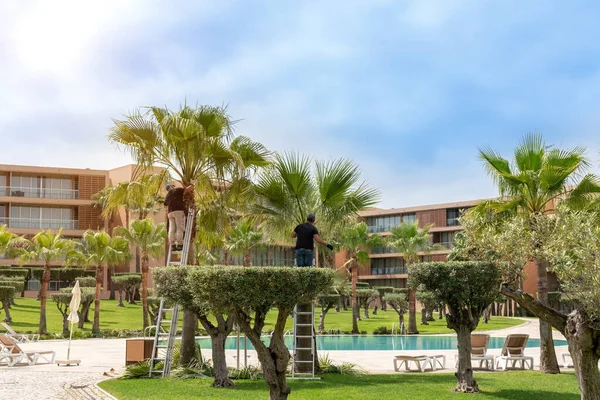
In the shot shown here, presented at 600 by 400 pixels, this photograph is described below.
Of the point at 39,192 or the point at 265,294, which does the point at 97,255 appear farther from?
the point at 265,294

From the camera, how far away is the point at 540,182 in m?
15.7

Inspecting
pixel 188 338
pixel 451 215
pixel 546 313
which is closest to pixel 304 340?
pixel 188 338

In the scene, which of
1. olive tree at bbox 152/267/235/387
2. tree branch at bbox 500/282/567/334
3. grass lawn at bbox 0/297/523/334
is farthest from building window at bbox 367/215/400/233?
tree branch at bbox 500/282/567/334

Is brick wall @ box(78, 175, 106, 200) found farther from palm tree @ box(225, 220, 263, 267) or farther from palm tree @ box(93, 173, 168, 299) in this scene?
palm tree @ box(93, 173, 168, 299)

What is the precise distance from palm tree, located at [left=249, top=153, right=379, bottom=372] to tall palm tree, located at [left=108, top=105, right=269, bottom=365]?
33.0 inches

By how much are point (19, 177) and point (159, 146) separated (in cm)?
4326

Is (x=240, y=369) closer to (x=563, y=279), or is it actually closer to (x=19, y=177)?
(x=563, y=279)

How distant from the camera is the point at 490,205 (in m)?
16.3

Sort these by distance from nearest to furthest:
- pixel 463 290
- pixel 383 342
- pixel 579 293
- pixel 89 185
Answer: pixel 579 293 < pixel 463 290 < pixel 383 342 < pixel 89 185

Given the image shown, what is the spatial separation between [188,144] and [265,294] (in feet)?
23.1

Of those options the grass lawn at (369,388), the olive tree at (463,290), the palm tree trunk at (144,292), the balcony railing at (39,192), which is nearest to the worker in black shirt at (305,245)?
the olive tree at (463,290)

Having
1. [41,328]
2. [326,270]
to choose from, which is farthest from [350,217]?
[41,328]

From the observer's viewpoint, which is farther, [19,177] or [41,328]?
[19,177]

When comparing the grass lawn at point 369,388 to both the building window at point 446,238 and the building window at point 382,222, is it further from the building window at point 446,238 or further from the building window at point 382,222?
the building window at point 382,222
